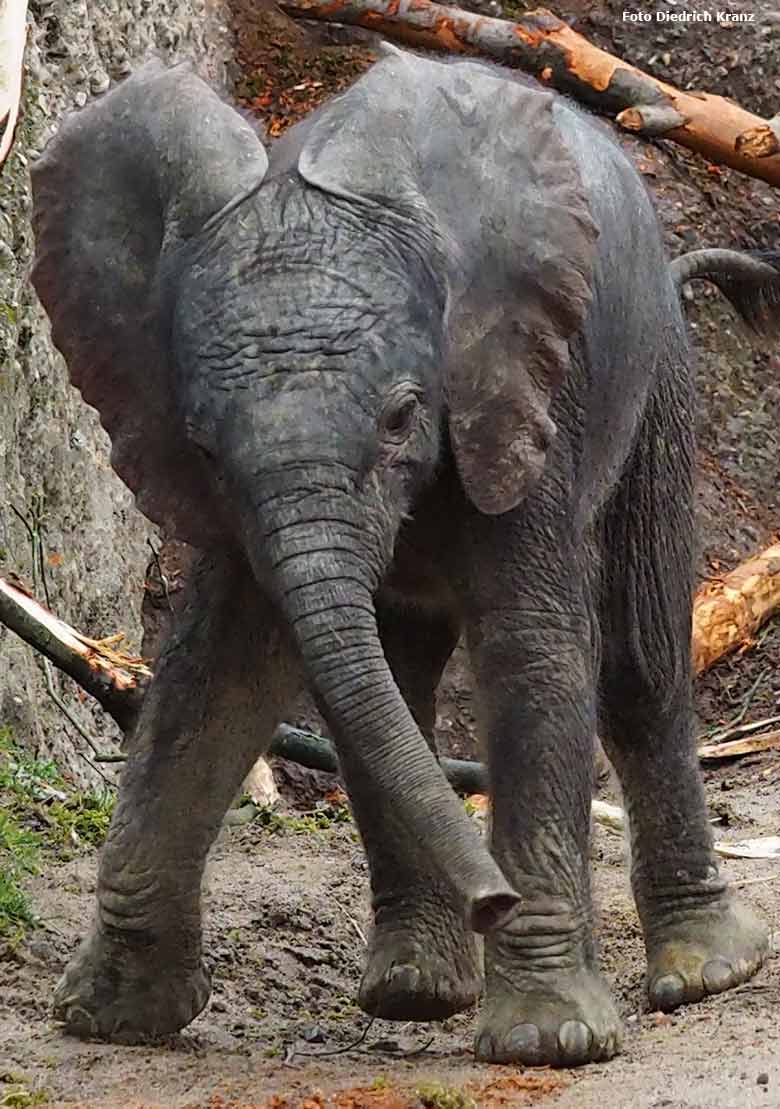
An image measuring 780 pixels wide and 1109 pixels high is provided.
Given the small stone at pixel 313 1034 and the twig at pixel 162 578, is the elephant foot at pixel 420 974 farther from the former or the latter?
the twig at pixel 162 578

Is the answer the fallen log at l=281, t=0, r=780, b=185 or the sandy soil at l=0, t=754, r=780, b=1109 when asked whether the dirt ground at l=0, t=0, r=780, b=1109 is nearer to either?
the sandy soil at l=0, t=754, r=780, b=1109

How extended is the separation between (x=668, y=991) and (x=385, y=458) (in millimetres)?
1836

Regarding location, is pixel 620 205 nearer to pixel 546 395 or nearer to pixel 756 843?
pixel 546 395

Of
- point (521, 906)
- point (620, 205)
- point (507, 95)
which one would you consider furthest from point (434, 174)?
point (521, 906)

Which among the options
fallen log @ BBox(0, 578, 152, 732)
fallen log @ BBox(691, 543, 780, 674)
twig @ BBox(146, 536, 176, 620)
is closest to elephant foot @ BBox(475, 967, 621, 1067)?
fallen log @ BBox(0, 578, 152, 732)

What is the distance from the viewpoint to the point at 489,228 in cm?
430

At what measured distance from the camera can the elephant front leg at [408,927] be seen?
4.99 meters

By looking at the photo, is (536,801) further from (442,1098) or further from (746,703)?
(746,703)

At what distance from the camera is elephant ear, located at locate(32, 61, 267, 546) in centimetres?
425

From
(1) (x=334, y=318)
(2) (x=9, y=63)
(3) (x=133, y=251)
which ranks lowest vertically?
(1) (x=334, y=318)

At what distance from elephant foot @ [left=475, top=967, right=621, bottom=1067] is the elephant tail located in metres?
2.51

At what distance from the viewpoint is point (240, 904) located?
622 centimetres

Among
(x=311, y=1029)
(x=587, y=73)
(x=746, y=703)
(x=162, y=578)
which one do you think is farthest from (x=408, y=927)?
(x=587, y=73)

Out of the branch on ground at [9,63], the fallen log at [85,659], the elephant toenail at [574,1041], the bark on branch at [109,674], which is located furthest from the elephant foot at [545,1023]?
the branch on ground at [9,63]
